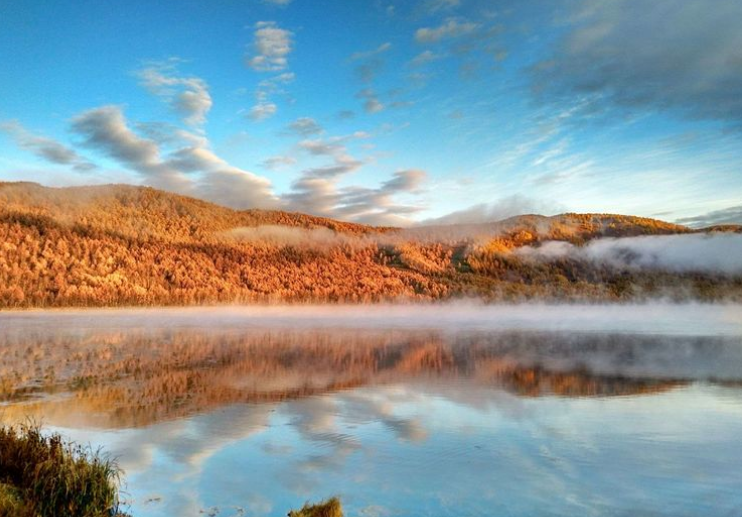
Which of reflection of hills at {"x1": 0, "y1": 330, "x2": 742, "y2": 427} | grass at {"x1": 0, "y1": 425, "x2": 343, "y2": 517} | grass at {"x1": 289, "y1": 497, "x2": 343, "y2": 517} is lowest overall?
reflection of hills at {"x1": 0, "y1": 330, "x2": 742, "y2": 427}

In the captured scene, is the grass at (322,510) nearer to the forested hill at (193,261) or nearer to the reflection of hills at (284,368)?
the reflection of hills at (284,368)

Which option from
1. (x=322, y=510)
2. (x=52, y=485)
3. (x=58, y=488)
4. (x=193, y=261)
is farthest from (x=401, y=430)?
(x=193, y=261)

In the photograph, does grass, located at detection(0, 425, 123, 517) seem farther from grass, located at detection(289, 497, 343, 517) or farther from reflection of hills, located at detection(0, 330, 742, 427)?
reflection of hills, located at detection(0, 330, 742, 427)

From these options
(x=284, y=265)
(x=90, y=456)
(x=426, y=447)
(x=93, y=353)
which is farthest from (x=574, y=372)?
(x=284, y=265)

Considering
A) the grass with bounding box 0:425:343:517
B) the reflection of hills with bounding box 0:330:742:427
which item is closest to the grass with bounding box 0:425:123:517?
the grass with bounding box 0:425:343:517

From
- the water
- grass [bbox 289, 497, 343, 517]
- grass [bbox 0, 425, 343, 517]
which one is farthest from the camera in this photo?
the water

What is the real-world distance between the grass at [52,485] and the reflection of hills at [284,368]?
4.94 meters

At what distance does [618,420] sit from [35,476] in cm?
1232

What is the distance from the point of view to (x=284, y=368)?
23391mm

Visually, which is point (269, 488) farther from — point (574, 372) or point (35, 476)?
point (574, 372)

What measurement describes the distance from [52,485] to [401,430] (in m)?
7.37

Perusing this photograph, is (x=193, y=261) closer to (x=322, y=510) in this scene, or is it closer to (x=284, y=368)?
(x=284, y=368)

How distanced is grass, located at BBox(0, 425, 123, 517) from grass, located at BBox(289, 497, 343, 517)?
2.35 meters

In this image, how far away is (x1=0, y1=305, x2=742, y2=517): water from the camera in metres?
8.54
